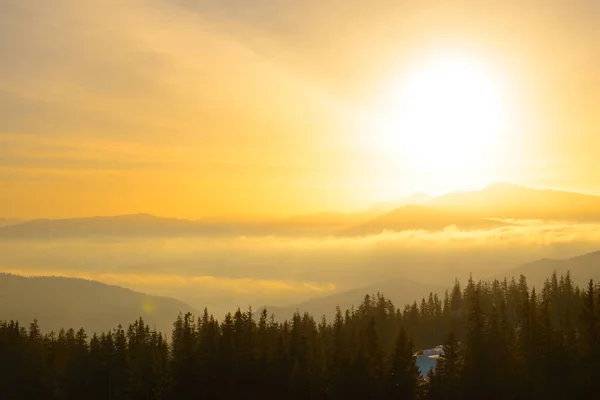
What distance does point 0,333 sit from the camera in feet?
457

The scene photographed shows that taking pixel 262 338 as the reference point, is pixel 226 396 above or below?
below

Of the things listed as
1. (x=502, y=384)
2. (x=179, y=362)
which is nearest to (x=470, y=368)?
(x=502, y=384)

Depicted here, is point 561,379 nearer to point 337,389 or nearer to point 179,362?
point 337,389

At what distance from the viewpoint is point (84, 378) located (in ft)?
377

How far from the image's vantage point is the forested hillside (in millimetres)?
85938

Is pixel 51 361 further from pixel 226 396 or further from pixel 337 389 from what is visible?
pixel 337 389

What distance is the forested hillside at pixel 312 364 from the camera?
3383 inches

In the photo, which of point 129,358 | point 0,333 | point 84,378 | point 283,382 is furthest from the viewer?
point 0,333

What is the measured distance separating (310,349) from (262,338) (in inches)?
361

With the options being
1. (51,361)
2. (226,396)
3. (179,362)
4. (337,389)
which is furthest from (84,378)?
(337,389)

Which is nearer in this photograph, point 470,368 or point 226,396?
point 470,368

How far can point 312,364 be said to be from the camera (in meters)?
97.5

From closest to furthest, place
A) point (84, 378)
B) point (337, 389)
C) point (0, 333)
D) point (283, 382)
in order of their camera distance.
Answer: point (337, 389) → point (283, 382) → point (84, 378) → point (0, 333)

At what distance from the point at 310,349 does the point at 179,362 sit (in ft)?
71.3
